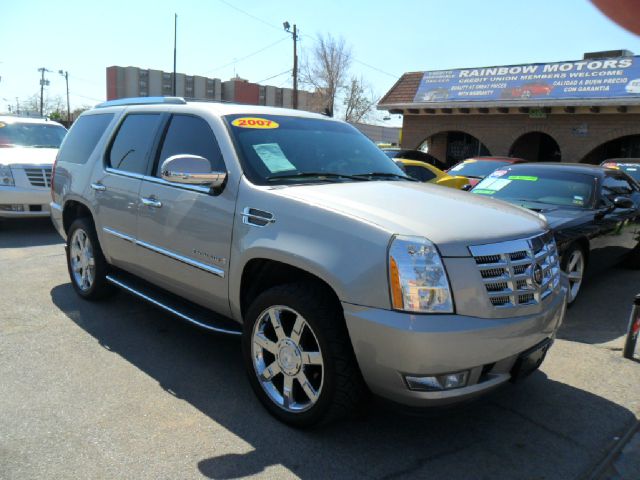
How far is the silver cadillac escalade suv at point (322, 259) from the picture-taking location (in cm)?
258

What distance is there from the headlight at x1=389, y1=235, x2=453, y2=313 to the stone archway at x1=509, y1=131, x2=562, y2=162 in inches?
814

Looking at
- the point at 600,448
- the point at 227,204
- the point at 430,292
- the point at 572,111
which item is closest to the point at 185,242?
the point at 227,204

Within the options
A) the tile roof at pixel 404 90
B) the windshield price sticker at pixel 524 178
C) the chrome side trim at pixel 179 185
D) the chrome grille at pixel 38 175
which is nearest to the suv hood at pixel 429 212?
the chrome side trim at pixel 179 185

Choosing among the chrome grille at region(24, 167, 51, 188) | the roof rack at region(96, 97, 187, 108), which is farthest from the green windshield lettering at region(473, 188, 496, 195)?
the chrome grille at region(24, 167, 51, 188)

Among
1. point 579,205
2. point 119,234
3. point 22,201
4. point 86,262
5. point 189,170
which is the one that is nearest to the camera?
point 189,170

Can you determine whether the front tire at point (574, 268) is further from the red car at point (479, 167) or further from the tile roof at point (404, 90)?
the tile roof at point (404, 90)

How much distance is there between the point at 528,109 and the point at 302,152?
60.6 ft

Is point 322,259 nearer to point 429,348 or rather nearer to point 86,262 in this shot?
point 429,348

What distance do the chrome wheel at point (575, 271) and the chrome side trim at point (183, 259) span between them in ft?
12.1

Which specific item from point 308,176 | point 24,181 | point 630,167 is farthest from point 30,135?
point 630,167

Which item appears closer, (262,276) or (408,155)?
(262,276)

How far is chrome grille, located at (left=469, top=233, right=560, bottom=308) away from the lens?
106 inches


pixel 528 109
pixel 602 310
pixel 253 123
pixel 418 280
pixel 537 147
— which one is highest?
pixel 528 109

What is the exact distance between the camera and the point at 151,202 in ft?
13.1
